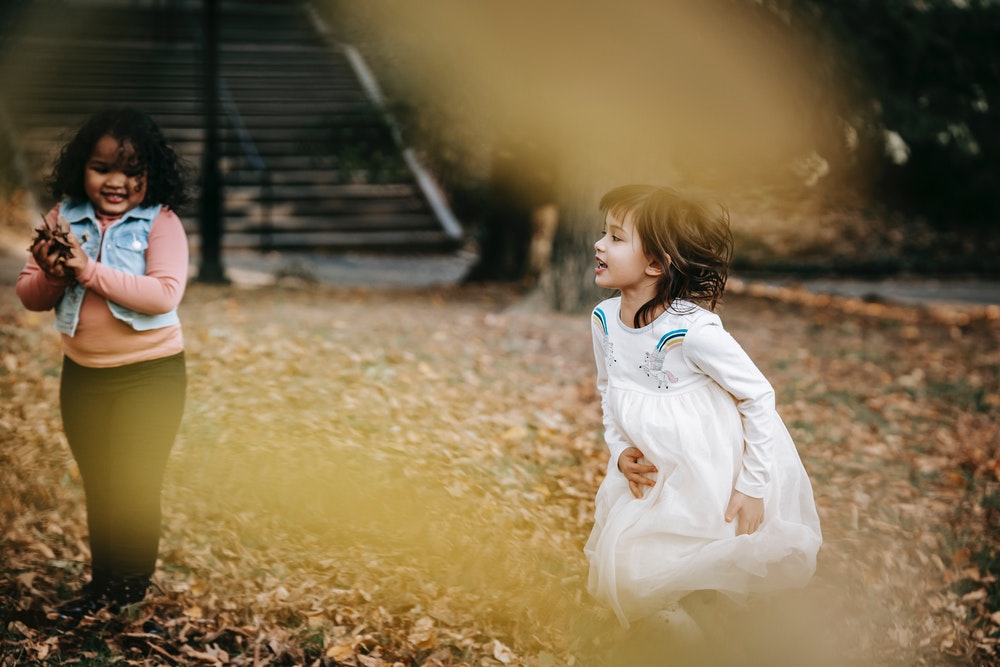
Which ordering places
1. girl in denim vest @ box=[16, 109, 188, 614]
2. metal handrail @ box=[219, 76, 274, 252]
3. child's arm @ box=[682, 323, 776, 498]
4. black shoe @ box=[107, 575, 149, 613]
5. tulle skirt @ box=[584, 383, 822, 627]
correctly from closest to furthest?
child's arm @ box=[682, 323, 776, 498], tulle skirt @ box=[584, 383, 822, 627], girl in denim vest @ box=[16, 109, 188, 614], black shoe @ box=[107, 575, 149, 613], metal handrail @ box=[219, 76, 274, 252]

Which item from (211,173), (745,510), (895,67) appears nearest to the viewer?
(745,510)

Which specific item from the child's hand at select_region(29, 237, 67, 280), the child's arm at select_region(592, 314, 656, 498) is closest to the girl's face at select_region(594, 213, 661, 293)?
the child's arm at select_region(592, 314, 656, 498)

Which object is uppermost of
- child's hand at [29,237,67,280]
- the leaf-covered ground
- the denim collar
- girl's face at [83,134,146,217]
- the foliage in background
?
the foliage in background

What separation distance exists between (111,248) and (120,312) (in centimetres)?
21

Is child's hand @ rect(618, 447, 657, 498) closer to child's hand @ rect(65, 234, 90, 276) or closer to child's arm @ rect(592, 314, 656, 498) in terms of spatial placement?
child's arm @ rect(592, 314, 656, 498)

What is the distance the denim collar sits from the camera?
3.27 meters

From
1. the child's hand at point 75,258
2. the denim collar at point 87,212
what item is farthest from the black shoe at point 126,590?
the denim collar at point 87,212

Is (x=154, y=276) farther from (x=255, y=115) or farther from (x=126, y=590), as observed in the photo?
(x=255, y=115)

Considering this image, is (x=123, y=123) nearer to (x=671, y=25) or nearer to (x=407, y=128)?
(x=671, y=25)

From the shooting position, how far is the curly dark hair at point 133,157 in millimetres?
3270

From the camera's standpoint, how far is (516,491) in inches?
192

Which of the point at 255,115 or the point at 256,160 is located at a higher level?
the point at 255,115

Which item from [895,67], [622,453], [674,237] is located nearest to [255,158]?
[895,67]

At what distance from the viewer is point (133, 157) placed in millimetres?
3271
